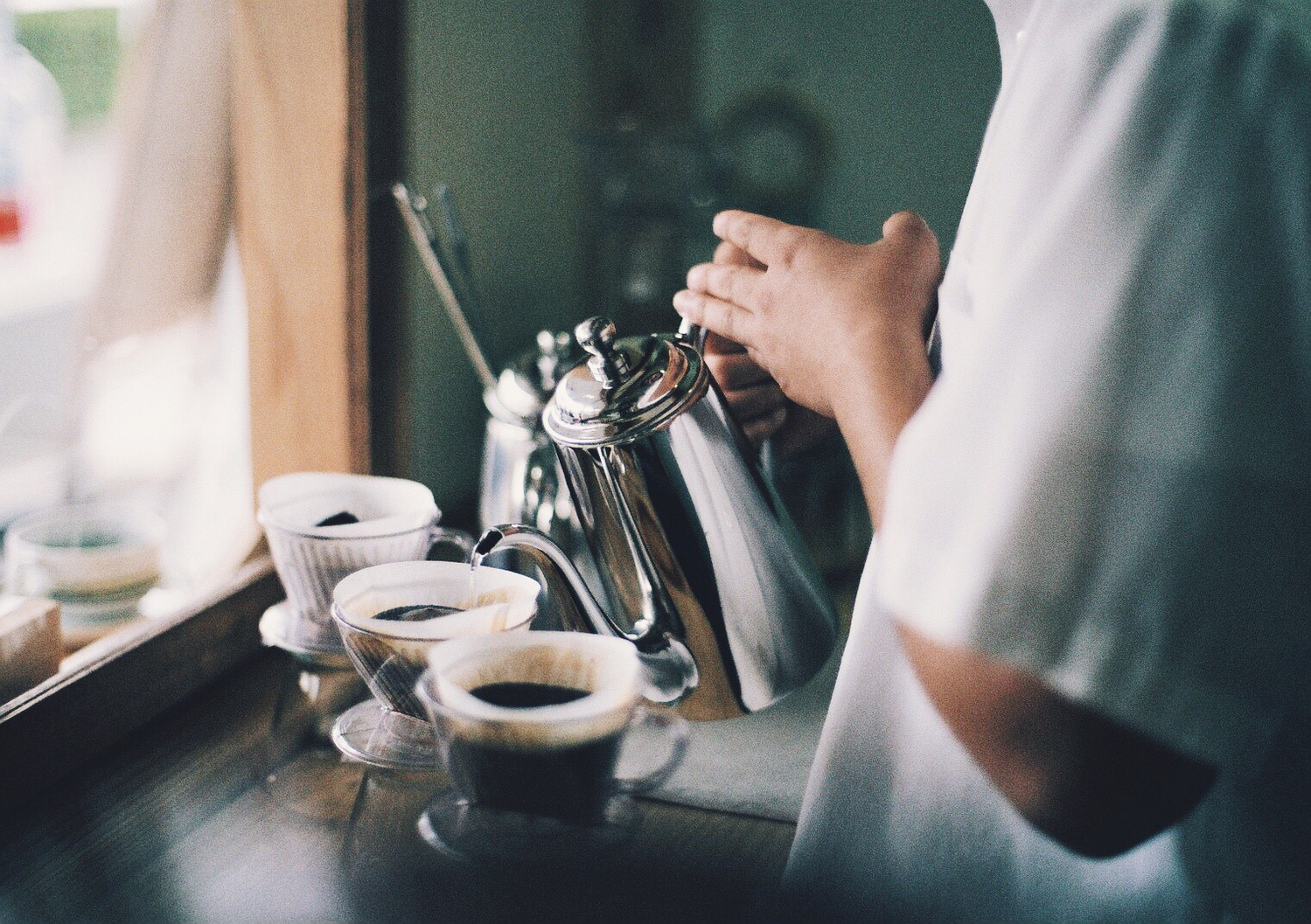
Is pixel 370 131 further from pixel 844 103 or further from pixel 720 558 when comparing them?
pixel 844 103

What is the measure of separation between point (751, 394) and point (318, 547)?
0.35 metres

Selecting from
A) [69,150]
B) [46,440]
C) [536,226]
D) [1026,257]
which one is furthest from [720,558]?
[536,226]

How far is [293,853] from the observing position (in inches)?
28.8

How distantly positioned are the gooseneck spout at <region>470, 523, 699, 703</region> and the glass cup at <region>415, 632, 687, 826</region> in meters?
0.10

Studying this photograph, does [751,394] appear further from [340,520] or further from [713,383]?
[340,520]

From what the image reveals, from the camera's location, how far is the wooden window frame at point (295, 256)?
1077 mm

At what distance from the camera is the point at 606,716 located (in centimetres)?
58

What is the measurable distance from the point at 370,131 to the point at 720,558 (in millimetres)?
702

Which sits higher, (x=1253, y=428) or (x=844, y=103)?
(x=844, y=103)

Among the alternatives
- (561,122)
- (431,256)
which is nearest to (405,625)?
(431,256)

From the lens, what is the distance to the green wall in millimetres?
1528

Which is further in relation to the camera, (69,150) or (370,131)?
(370,131)

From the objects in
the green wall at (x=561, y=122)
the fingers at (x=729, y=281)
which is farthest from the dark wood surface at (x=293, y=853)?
the green wall at (x=561, y=122)

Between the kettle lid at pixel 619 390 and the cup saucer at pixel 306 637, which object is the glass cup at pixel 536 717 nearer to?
the kettle lid at pixel 619 390
